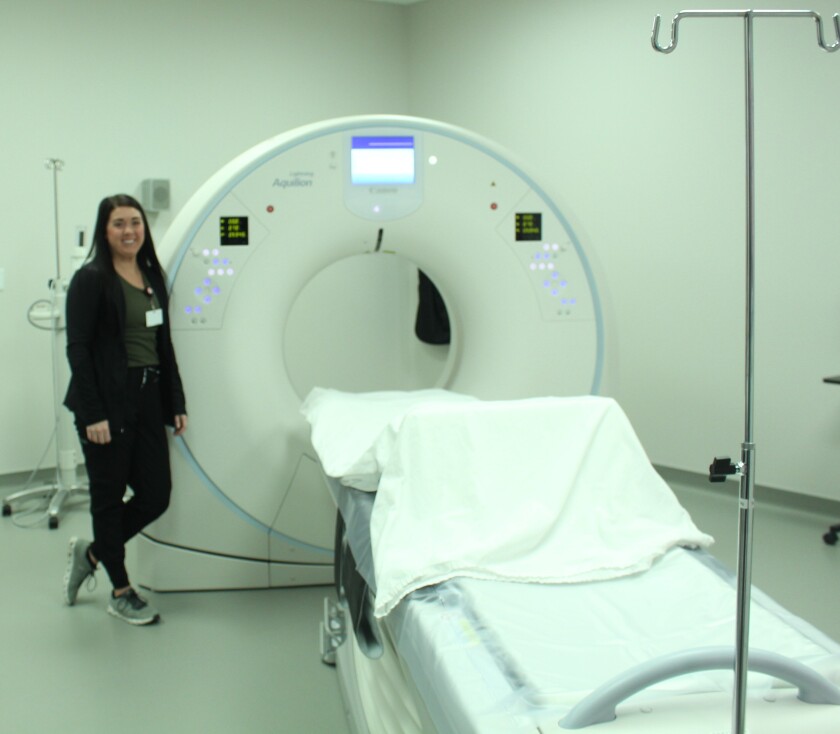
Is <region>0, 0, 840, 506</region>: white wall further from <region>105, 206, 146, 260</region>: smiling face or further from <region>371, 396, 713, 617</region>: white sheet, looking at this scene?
<region>371, 396, 713, 617</region>: white sheet

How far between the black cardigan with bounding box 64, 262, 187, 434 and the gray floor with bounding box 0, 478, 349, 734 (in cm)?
56

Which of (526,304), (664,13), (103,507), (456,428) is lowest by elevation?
(103,507)

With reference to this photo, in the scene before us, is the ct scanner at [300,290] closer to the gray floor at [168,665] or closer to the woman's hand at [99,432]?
the gray floor at [168,665]

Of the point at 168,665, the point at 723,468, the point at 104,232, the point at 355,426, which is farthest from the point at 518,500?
the point at 104,232

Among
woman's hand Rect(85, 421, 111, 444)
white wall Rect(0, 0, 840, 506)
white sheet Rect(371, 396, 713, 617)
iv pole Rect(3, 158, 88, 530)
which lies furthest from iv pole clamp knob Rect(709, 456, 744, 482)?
iv pole Rect(3, 158, 88, 530)

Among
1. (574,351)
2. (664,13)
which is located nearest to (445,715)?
(574,351)

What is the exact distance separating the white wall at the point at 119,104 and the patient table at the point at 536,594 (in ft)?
7.31

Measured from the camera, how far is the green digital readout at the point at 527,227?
101 inches

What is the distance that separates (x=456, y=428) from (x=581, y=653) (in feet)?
1.93

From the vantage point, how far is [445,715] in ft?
3.43

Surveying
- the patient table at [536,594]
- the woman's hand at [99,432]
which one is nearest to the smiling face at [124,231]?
the woman's hand at [99,432]

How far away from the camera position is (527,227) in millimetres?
2562

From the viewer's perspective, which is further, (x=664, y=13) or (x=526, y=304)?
(x=664, y=13)

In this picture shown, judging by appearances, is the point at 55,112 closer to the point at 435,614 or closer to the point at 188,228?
the point at 188,228
